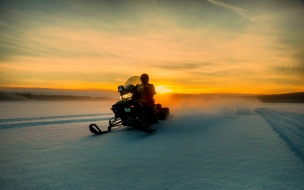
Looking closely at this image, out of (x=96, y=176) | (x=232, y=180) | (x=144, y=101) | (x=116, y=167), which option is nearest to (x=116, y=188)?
(x=96, y=176)

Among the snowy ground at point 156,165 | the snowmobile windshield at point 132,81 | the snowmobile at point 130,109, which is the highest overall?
the snowmobile windshield at point 132,81

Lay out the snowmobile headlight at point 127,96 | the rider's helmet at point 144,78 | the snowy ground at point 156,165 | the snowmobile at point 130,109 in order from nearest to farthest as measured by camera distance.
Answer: the snowy ground at point 156,165 → the snowmobile at point 130,109 → the snowmobile headlight at point 127,96 → the rider's helmet at point 144,78

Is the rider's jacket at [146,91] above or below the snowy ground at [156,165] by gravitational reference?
above

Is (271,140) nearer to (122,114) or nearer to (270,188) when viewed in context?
(270,188)

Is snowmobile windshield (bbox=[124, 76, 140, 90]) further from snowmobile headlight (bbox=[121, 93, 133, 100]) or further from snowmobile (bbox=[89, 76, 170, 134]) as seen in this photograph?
snowmobile headlight (bbox=[121, 93, 133, 100])

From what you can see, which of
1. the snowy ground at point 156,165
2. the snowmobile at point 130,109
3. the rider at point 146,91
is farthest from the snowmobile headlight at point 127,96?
the snowy ground at point 156,165

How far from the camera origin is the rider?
909 centimetres

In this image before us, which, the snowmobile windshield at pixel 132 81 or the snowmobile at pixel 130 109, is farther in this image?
the snowmobile windshield at pixel 132 81

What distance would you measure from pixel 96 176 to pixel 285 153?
437 cm

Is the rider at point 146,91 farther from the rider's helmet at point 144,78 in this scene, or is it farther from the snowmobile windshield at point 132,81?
the snowmobile windshield at point 132,81

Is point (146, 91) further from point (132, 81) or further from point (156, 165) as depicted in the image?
point (156, 165)

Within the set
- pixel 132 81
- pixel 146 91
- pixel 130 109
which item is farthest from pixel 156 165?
pixel 132 81

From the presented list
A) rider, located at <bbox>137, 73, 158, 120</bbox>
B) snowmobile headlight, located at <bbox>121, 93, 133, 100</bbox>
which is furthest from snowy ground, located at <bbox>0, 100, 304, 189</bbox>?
rider, located at <bbox>137, 73, 158, 120</bbox>

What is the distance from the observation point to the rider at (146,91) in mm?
9092
